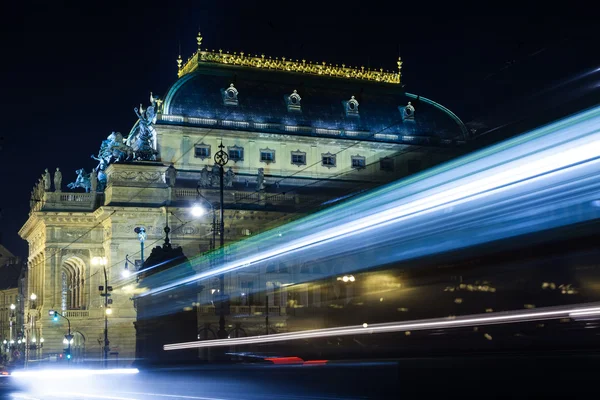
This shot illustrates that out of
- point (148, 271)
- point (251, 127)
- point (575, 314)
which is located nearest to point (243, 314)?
point (148, 271)

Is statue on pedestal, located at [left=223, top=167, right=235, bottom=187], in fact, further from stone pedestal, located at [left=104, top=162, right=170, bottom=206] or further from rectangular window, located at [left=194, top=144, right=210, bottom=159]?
rectangular window, located at [left=194, top=144, right=210, bottom=159]

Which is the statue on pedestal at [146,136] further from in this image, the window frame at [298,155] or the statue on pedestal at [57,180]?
the window frame at [298,155]

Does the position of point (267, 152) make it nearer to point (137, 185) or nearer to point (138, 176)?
point (138, 176)

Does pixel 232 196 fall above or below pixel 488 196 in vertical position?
above

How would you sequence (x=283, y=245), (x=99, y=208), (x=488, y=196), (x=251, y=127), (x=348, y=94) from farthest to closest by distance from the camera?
(x=348, y=94) < (x=251, y=127) < (x=99, y=208) < (x=283, y=245) < (x=488, y=196)

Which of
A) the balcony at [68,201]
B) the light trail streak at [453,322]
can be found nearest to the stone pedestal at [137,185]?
the balcony at [68,201]

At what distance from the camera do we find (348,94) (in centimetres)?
9800

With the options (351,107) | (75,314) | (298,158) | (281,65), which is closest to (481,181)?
(75,314)

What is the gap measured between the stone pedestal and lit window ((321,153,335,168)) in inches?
707

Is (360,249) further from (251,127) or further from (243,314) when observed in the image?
(251,127)

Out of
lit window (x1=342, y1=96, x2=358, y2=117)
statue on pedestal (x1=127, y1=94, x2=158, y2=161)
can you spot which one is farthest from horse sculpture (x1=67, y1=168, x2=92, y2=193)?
lit window (x1=342, y1=96, x2=358, y2=117)

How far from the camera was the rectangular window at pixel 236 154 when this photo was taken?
88625 millimetres

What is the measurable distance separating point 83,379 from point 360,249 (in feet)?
67.8

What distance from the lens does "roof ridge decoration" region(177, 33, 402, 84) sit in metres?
94.1
